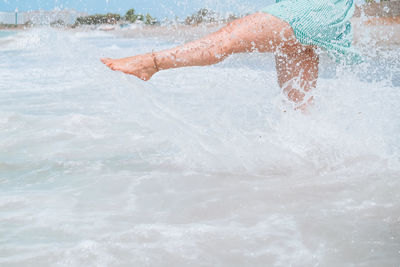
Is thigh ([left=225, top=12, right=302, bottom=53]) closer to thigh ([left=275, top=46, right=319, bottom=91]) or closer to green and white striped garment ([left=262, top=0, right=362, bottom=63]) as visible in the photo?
green and white striped garment ([left=262, top=0, right=362, bottom=63])

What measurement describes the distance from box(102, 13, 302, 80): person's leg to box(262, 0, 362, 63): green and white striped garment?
Result: 1.9 inches

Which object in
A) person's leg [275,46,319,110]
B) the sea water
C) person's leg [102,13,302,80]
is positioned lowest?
the sea water

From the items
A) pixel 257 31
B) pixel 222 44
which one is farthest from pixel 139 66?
pixel 257 31

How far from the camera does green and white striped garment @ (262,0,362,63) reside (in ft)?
7.65

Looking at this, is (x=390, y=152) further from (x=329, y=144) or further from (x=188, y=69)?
(x=188, y=69)

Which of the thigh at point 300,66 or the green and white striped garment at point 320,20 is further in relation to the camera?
the thigh at point 300,66

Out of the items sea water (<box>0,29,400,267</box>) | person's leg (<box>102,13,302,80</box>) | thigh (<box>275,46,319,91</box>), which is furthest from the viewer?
thigh (<box>275,46,319,91</box>)

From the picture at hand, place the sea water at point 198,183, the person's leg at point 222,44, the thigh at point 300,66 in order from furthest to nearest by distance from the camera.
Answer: the thigh at point 300,66
the person's leg at point 222,44
the sea water at point 198,183

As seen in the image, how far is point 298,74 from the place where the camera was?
277 centimetres

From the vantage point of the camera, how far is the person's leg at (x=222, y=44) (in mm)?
2326

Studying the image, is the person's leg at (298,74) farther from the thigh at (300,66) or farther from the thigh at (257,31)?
the thigh at (257,31)

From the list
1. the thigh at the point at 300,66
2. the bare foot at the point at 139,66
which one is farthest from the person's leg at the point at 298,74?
the bare foot at the point at 139,66

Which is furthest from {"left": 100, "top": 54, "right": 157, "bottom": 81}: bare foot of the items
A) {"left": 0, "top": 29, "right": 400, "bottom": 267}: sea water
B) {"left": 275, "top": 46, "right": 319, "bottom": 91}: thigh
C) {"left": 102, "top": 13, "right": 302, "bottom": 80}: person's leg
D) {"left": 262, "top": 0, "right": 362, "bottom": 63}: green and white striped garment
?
{"left": 275, "top": 46, "right": 319, "bottom": 91}: thigh

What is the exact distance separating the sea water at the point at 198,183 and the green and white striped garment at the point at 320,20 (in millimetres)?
283
